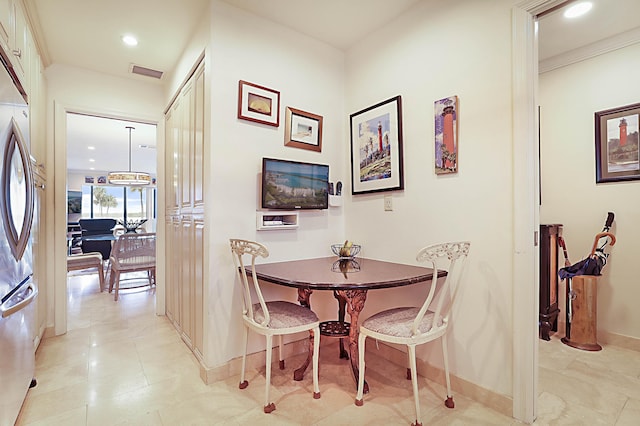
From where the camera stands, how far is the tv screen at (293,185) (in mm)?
2328

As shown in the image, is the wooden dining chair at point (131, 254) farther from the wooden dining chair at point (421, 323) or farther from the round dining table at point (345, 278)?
the wooden dining chair at point (421, 323)

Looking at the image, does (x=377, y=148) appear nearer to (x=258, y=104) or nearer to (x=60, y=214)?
(x=258, y=104)

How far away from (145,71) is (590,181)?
4272 mm

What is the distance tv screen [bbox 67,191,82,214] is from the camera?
30.3ft

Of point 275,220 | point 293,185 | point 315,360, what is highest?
point 293,185

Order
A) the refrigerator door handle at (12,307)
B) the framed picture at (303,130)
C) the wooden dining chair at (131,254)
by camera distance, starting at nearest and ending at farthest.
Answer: the refrigerator door handle at (12,307)
the framed picture at (303,130)
the wooden dining chair at (131,254)

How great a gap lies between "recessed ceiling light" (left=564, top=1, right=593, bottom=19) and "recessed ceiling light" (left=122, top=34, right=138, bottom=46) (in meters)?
3.31

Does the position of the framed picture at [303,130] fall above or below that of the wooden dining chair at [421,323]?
above

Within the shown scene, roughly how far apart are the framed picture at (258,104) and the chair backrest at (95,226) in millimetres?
7959

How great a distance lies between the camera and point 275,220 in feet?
8.12

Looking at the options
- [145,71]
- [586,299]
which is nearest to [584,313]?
[586,299]

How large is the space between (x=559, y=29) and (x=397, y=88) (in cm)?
143

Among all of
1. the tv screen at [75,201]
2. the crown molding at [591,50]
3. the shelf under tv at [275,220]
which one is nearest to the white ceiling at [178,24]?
the crown molding at [591,50]

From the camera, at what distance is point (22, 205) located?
1.69 meters
